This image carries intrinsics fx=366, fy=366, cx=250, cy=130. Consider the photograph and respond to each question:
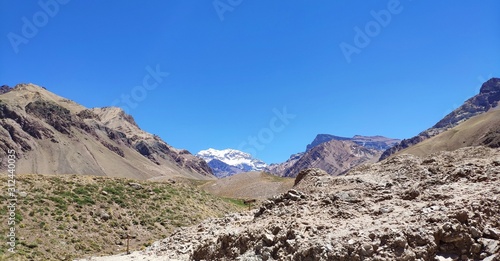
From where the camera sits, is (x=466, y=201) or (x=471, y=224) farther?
(x=466, y=201)

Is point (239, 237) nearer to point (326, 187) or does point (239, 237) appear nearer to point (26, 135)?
point (326, 187)

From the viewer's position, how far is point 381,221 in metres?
12.9

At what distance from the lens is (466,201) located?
11.8m

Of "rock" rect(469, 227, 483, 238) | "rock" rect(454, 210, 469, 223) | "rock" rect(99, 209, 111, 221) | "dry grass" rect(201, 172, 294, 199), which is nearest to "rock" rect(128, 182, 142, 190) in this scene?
"rock" rect(99, 209, 111, 221)

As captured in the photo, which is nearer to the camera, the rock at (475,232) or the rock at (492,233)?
the rock at (492,233)

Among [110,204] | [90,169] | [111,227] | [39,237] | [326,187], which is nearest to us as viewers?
[326,187]

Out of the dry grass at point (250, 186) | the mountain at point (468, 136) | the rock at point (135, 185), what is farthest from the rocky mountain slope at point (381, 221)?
the mountain at point (468, 136)

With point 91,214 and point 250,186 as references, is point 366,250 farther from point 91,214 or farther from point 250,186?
point 250,186

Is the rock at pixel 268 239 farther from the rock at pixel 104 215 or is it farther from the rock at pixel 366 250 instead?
the rock at pixel 104 215

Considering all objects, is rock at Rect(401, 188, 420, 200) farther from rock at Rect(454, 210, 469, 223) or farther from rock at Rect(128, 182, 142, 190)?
rock at Rect(128, 182, 142, 190)

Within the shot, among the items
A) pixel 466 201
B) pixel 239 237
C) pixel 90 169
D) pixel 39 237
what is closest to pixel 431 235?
pixel 466 201

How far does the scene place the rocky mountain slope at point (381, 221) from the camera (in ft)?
34.7

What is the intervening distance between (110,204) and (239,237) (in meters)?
21.9

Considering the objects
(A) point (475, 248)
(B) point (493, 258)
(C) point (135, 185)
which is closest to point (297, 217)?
(A) point (475, 248)
